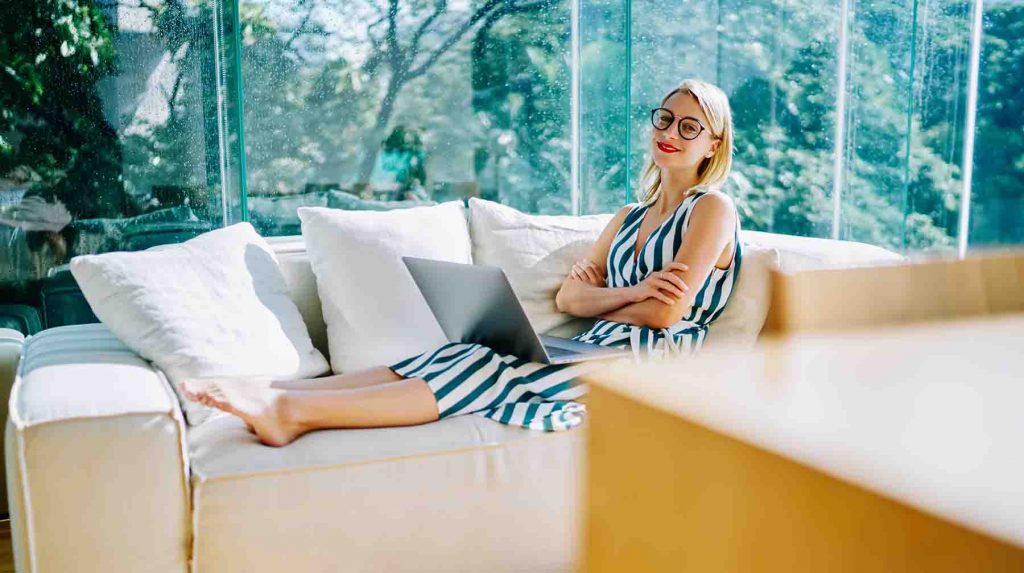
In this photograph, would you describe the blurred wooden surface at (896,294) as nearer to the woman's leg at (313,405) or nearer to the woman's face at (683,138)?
the woman's leg at (313,405)

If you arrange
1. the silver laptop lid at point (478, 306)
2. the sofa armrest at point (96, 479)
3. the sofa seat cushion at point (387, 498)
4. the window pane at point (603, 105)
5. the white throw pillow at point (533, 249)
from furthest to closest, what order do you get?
the window pane at point (603, 105), the white throw pillow at point (533, 249), the silver laptop lid at point (478, 306), the sofa seat cushion at point (387, 498), the sofa armrest at point (96, 479)

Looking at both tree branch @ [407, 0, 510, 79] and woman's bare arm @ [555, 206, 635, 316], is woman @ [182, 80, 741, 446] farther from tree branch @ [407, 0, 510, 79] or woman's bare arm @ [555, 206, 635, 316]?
tree branch @ [407, 0, 510, 79]

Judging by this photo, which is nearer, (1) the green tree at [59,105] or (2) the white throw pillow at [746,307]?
(2) the white throw pillow at [746,307]

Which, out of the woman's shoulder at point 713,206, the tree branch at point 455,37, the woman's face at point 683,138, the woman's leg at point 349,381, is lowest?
the woman's leg at point 349,381

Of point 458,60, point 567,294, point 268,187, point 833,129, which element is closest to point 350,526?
point 567,294

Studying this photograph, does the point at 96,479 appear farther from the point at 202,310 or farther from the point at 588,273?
the point at 588,273

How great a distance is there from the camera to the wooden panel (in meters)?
0.41

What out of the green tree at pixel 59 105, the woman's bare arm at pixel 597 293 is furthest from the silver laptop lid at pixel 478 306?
the green tree at pixel 59 105

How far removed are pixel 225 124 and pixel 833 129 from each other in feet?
9.54

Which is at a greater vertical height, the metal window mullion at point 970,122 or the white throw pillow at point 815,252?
the metal window mullion at point 970,122

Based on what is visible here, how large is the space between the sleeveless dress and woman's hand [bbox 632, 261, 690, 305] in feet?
0.28

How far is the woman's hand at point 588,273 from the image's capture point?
8.30 feet

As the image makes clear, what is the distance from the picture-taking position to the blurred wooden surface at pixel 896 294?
0.69m

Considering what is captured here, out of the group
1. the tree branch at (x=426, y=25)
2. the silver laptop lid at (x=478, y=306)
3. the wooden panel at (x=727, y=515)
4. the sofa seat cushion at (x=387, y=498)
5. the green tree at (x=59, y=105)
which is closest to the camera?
the wooden panel at (x=727, y=515)
